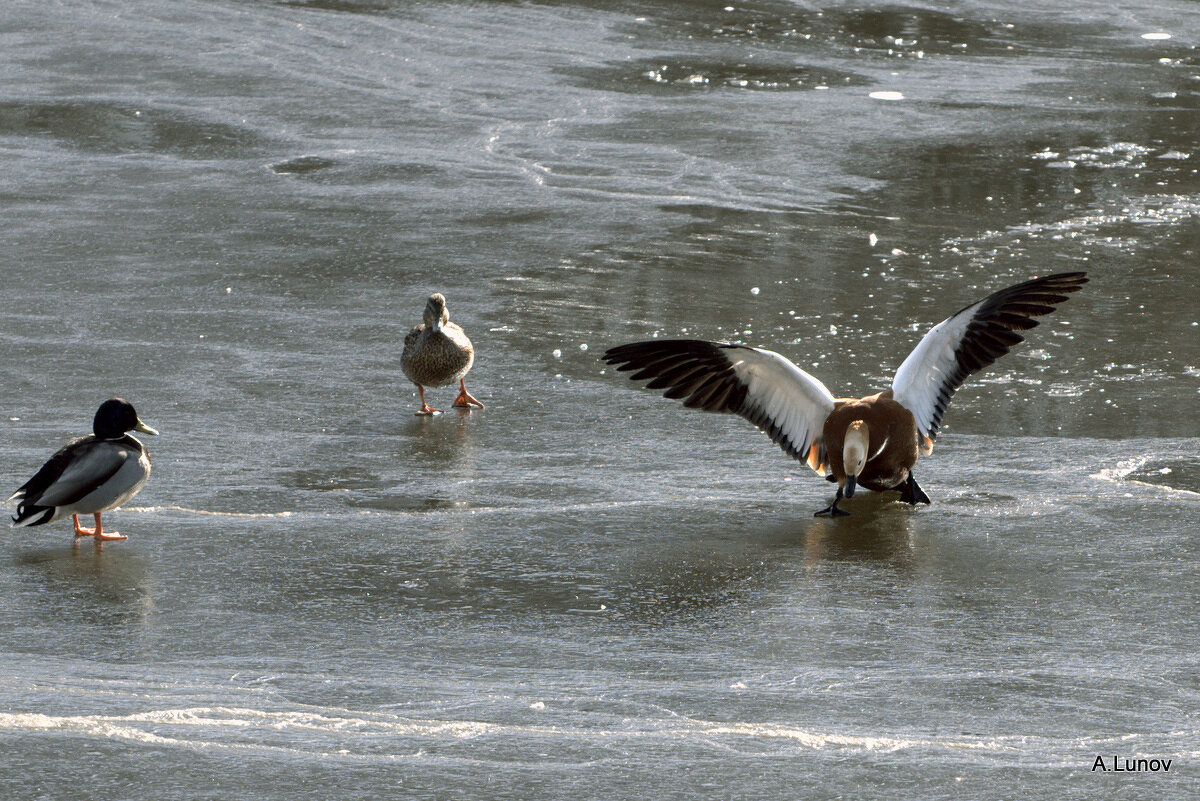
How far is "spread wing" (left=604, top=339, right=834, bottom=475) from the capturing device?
20.1ft

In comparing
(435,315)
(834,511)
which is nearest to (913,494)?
(834,511)

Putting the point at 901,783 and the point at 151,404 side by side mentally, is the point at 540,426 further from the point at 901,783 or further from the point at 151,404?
the point at 901,783

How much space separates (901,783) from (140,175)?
878 cm

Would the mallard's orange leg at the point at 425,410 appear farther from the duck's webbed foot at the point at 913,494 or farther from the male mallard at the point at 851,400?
the duck's webbed foot at the point at 913,494

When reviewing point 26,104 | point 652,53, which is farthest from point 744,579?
point 652,53

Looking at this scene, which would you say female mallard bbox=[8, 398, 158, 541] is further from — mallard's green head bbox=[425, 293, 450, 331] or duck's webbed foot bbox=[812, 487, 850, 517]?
duck's webbed foot bbox=[812, 487, 850, 517]

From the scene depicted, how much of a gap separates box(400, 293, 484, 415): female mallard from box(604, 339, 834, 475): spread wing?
1.13m

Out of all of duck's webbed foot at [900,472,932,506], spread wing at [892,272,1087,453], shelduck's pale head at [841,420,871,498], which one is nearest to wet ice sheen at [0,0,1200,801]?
duck's webbed foot at [900,472,932,506]

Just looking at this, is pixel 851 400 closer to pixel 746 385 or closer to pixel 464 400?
pixel 746 385

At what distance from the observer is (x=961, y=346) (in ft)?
21.1

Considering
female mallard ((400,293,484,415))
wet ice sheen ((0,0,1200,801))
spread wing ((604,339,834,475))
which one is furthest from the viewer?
female mallard ((400,293,484,415))

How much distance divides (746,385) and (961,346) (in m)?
0.87

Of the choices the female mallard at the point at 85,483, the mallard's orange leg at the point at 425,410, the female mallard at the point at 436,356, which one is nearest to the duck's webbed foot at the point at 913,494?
the female mallard at the point at 436,356

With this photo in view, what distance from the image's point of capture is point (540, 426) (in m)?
6.97
